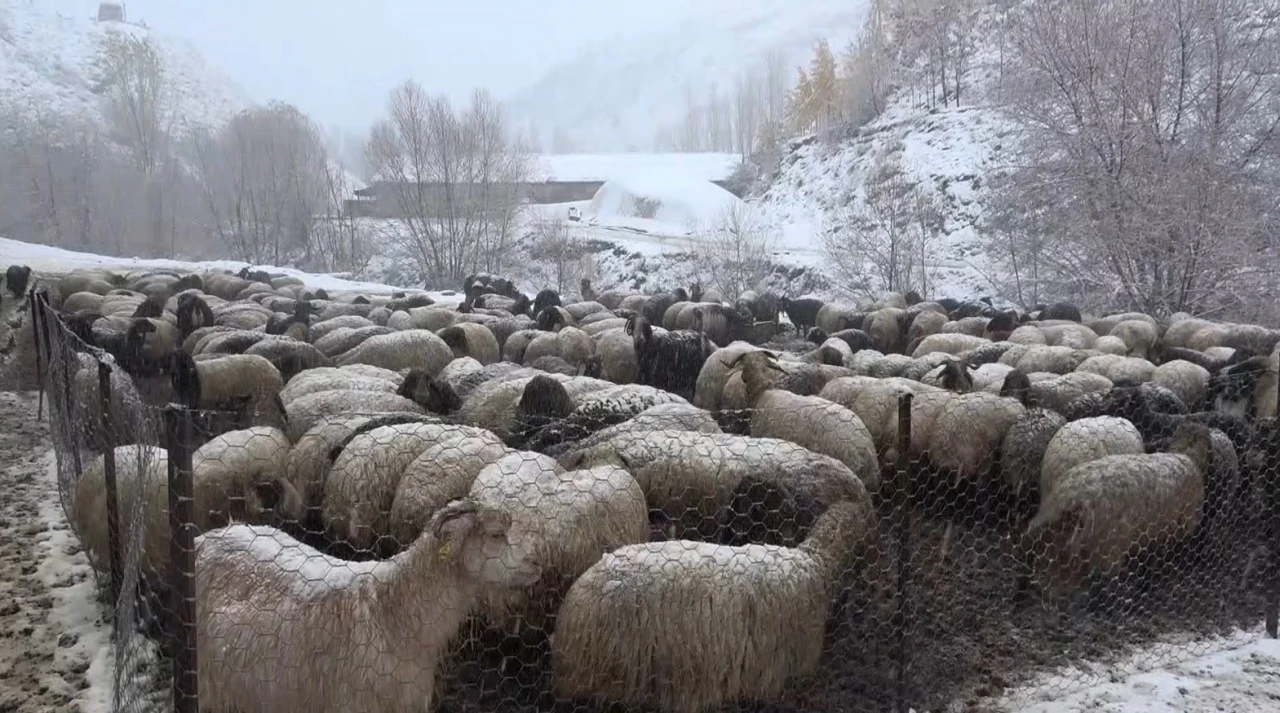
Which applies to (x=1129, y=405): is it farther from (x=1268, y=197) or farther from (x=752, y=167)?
(x=752, y=167)

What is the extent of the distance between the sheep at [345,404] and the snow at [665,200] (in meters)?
41.5

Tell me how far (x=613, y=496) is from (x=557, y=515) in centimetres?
40

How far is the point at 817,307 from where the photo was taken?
20.3m

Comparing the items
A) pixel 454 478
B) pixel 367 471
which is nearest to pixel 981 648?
pixel 454 478

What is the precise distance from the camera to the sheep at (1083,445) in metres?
6.00

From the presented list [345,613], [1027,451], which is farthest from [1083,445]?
[345,613]

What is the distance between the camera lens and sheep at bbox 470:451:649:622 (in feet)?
14.5

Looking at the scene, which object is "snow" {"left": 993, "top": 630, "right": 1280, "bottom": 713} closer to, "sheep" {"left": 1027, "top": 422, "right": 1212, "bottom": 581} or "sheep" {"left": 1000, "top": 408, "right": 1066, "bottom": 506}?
"sheep" {"left": 1027, "top": 422, "right": 1212, "bottom": 581}

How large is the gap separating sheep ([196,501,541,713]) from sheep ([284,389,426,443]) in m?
3.24

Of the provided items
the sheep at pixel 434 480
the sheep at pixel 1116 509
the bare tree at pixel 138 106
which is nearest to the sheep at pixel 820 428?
the sheep at pixel 1116 509

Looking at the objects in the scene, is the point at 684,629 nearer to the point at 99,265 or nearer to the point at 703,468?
the point at 703,468

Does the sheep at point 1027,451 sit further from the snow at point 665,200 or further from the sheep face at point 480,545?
the snow at point 665,200

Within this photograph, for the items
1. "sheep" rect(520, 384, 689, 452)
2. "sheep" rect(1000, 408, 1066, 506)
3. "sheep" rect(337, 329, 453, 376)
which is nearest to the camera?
"sheep" rect(520, 384, 689, 452)

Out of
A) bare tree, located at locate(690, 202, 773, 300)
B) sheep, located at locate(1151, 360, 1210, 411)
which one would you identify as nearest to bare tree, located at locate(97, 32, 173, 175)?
bare tree, located at locate(690, 202, 773, 300)
